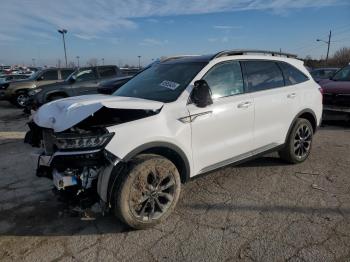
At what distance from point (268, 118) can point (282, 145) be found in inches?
25.9

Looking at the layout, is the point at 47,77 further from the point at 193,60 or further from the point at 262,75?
the point at 262,75

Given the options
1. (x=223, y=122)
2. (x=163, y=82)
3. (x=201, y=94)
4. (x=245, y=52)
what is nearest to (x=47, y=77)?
(x=163, y=82)

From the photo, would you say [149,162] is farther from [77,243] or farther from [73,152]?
[77,243]

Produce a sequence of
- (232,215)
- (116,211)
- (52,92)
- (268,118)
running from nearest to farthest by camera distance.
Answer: (116,211) < (232,215) < (268,118) < (52,92)

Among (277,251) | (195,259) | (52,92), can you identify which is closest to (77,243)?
(195,259)

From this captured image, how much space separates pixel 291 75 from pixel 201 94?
229 centimetres

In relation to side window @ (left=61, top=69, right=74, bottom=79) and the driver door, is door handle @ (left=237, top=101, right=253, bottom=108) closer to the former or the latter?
the driver door

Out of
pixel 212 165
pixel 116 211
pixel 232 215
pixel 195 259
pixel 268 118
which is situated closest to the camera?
pixel 195 259

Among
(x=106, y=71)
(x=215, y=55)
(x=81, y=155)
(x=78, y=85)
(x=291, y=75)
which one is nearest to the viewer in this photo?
(x=81, y=155)

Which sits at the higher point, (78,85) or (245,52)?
(245,52)

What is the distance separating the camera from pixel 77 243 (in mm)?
3457

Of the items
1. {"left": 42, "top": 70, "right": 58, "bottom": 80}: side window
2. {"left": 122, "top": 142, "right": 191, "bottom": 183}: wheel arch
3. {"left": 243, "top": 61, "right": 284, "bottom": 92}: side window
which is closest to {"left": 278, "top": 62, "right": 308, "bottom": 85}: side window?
{"left": 243, "top": 61, "right": 284, "bottom": 92}: side window

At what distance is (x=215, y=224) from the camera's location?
3740mm

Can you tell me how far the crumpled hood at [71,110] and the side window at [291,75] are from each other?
Answer: 8.29 feet
